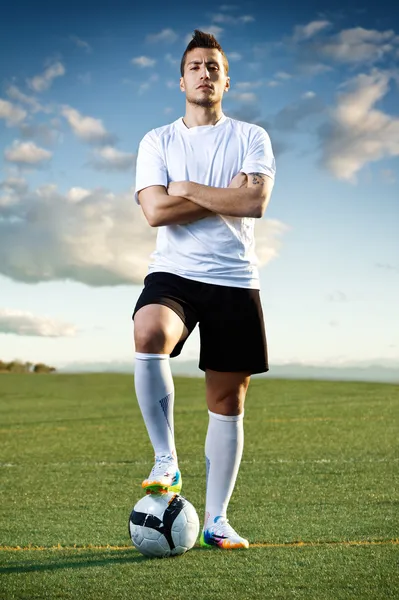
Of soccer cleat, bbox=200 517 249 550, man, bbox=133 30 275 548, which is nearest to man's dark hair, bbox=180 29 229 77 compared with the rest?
man, bbox=133 30 275 548

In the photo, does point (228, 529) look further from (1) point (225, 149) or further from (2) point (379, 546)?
(1) point (225, 149)

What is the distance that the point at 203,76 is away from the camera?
4203 mm

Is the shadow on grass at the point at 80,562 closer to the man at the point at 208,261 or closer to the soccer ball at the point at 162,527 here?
the soccer ball at the point at 162,527

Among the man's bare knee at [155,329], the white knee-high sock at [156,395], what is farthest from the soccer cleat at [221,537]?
the man's bare knee at [155,329]

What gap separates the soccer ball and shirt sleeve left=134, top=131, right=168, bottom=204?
4.87 feet

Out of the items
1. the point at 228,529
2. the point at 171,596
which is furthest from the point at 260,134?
the point at 171,596

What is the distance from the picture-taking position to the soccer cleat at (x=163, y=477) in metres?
3.82

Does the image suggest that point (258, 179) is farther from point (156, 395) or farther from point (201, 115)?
point (156, 395)

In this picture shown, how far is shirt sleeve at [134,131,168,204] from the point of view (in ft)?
13.8

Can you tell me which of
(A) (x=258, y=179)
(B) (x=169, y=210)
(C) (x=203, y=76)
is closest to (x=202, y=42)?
(C) (x=203, y=76)

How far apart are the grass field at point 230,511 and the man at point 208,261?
1.50 ft

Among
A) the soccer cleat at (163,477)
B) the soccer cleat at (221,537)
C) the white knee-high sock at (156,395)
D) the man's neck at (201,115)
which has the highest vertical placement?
the man's neck at (201,115)

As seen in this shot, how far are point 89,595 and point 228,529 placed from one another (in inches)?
42.4

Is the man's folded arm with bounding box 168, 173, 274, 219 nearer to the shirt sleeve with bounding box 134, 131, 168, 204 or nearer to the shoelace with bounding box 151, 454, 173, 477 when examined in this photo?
the shirt sleeve with bounding box 134, 131, 168, 204
